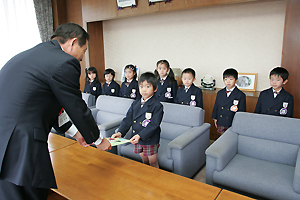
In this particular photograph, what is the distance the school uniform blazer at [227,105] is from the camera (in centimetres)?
297

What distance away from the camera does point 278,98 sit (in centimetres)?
287

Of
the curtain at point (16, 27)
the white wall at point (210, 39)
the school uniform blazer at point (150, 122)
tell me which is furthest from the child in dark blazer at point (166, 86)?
the curtain at point (16, 27)

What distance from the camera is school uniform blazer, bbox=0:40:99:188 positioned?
1038 mm

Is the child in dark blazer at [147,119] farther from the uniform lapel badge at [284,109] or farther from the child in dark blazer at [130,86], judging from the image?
the child in dark blazer at [130,86]

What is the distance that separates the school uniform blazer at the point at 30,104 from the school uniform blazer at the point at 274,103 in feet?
8.78

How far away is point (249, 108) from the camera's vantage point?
3512 millimetres

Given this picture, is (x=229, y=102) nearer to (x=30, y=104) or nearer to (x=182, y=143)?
(x=182, y=143)

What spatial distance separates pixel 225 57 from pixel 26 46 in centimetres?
473

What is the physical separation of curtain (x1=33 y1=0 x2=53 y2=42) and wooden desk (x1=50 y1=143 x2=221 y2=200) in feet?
16.0

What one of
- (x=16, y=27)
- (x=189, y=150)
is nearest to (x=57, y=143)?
(x=189, y=150)

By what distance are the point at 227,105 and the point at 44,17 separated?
16.8ft

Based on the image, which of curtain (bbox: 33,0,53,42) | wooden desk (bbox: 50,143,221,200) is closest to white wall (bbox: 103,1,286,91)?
curtain (bbox: 33,0,53,42)

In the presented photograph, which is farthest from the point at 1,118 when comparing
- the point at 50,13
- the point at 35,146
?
the point at 50,13

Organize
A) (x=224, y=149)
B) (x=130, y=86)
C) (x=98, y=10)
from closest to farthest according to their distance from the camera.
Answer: (x=224, y=149)
(x=130, y=86)
(x=98, y=10)
